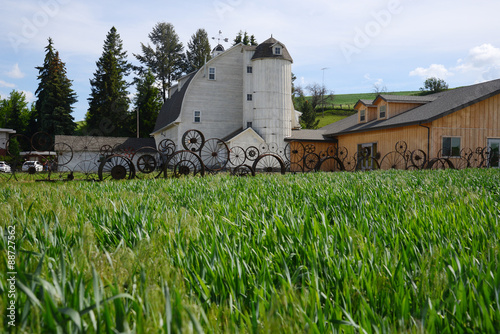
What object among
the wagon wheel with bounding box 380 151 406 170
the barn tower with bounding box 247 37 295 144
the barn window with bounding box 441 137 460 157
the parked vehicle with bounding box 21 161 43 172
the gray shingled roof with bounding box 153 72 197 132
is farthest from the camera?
the gray shingled roof with bounding box 153 72 197 132

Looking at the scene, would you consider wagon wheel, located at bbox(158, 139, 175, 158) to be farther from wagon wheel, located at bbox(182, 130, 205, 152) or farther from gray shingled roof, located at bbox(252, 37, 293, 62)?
gray shingled roof, located at bbox(252, 37, 293, 62)

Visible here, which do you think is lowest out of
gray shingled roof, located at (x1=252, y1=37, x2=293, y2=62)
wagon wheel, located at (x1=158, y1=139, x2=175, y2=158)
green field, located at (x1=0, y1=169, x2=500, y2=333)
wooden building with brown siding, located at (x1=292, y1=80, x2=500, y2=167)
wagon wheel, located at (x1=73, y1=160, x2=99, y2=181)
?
wagon wheel, located at (x1=73, y1=160, x2=99, y2=181)

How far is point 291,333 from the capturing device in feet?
2.93

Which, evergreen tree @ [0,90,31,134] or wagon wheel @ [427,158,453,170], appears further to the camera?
evergreen tree @ [0,90,31,134]

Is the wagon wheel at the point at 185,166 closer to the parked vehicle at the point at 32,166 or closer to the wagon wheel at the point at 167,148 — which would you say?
the wagon wheel at the point at 167,148

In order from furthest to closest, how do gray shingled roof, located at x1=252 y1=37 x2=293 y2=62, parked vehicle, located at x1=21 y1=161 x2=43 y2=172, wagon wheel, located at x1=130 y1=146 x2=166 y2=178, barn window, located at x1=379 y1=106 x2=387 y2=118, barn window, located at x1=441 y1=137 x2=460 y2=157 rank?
1. gray shingled roof, located at x1=252 y1=37 x2=293 y2=62
2. barn window, located at x1=379 y1=106 x2=387 y2=118
3. barn window, located at x1=441 y1=137 x2=460 y2=157
4. parked vehicle, located at x1=21 y1=161 x2=43 y2=172
5. wagon wheel, located at x1=130 y1=146 x2=166 y2=178

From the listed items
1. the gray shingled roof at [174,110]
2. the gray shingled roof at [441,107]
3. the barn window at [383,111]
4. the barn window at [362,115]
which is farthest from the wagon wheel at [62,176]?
the barn window at [362,115]

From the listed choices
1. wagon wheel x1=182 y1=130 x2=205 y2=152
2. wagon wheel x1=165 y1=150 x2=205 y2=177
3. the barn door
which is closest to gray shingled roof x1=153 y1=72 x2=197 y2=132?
wagon wheel x1=182 y1=130 x2=205 y2=152

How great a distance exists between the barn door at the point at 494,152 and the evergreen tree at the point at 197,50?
142 feet

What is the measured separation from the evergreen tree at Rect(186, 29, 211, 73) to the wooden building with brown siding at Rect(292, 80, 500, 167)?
1467 inches

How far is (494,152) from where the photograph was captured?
75.5ft

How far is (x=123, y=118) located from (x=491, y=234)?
54.9 metres

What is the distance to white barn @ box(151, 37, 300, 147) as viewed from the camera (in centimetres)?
2923

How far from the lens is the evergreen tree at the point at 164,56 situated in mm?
55969
